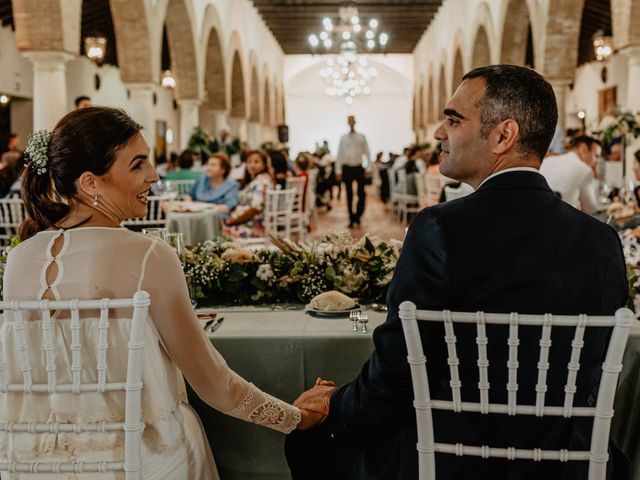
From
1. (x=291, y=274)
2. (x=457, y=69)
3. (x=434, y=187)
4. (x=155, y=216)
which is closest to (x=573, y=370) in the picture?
(x=291, y=274)

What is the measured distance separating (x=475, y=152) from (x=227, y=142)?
42.5ft

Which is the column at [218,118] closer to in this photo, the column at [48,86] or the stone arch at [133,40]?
the stone arch at [133,40]

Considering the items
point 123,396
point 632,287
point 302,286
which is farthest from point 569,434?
point 302,286

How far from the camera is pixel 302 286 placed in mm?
2885

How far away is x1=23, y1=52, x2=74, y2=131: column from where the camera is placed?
321 inches

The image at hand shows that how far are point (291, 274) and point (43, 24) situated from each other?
6.11 metres

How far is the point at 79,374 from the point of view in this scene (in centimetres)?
159

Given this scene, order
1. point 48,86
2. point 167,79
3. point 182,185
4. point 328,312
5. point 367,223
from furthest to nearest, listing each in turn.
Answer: point 167,79 < point 367,223 < point 182,185 < point 48,86 < point 328,312

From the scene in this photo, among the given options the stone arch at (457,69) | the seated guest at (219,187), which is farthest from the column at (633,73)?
the stone arch at (457,69)

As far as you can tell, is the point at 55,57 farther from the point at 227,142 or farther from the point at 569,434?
the point at 569,434

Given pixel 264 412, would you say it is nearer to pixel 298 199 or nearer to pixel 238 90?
pixel 298 199

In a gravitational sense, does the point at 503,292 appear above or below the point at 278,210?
above

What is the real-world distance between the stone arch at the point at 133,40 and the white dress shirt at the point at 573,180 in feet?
22.3

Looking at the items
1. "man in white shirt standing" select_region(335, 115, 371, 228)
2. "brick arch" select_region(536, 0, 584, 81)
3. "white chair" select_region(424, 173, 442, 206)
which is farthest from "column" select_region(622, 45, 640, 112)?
"man in white shirt standing" select_region(335, 115, 371, 228)
